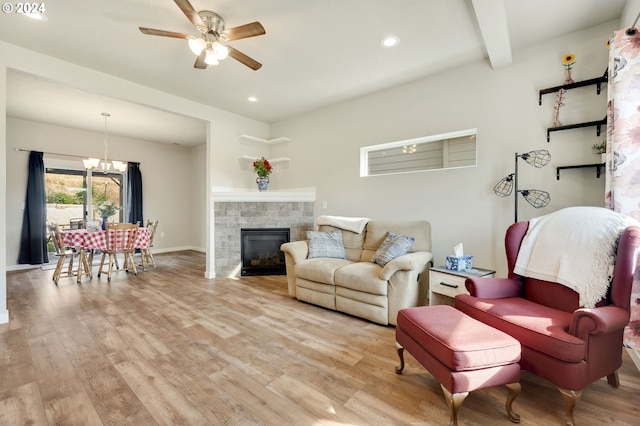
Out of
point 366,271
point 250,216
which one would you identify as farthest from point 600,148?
point 250,216

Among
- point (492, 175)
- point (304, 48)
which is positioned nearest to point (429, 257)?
point (492, 175)

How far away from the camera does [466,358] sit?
4.55 ft

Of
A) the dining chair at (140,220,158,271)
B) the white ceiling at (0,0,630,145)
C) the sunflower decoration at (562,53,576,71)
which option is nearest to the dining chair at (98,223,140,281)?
the dining chair at (140,220,158,271)

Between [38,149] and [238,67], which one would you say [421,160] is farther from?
[38,149]

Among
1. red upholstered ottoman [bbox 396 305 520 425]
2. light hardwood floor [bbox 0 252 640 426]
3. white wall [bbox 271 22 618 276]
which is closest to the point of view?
red upholstered ottoman [bbox 396 305 520 425]

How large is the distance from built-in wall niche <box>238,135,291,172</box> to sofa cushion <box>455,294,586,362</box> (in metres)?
3.96

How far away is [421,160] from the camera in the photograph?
151 inches

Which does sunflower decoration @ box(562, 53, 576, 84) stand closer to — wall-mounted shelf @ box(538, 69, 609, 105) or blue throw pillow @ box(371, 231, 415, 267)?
wall-mounted shelf @ box(538, 69, 609, 105)

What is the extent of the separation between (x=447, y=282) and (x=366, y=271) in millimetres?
758

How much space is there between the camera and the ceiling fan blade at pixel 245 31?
7.17ft

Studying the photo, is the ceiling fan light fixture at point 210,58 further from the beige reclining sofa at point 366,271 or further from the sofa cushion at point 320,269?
the sofa cushion at point 320,269

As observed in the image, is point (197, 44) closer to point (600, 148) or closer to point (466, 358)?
point (466, 358)

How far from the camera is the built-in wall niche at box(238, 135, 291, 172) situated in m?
5.07

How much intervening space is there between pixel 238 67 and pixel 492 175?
3164 mm
